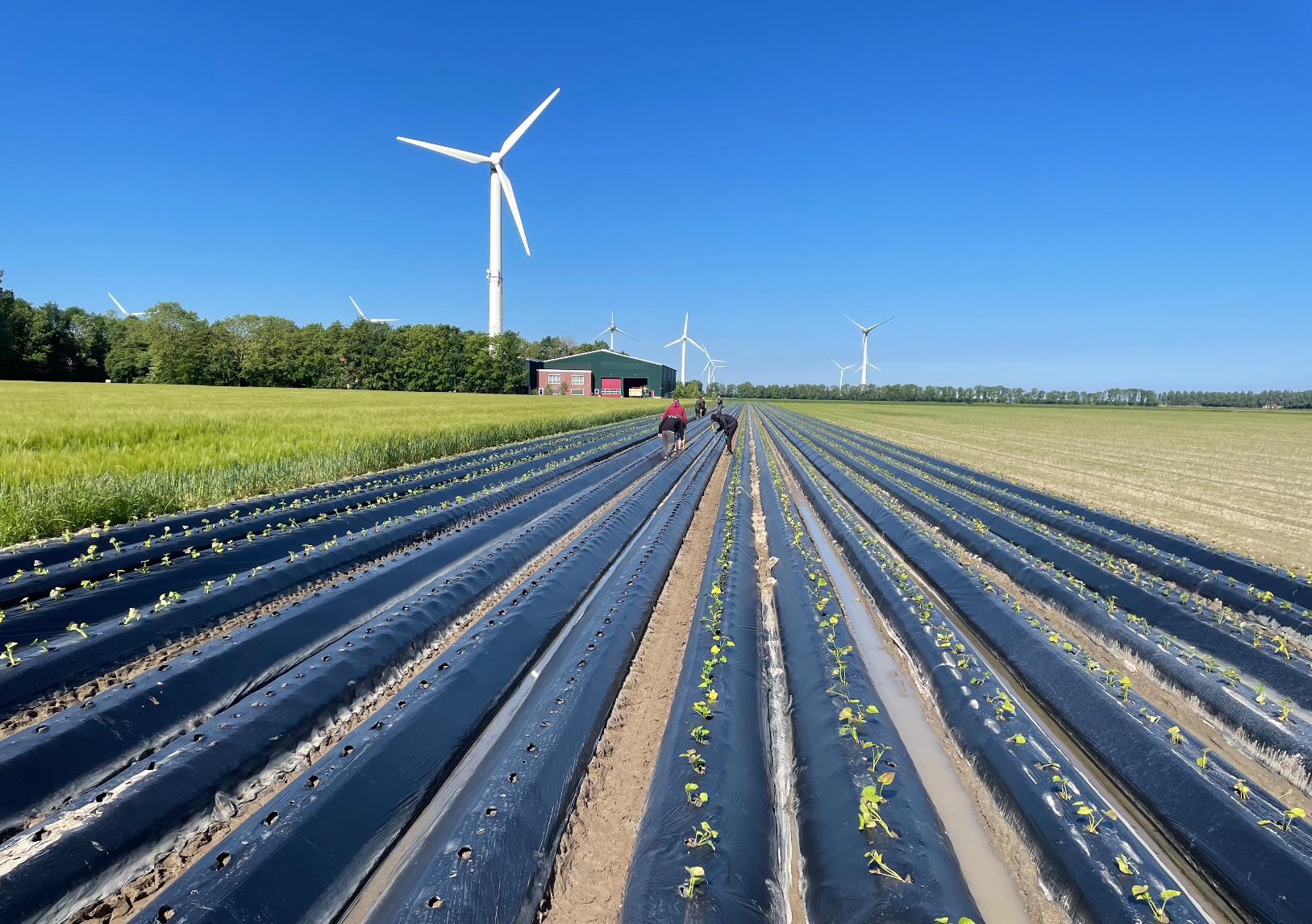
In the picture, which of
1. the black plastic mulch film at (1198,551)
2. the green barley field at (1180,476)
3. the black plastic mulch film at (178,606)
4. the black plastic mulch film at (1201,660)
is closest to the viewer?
the black plastic mulch film at (178,606)

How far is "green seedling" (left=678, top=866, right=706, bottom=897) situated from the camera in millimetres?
2268

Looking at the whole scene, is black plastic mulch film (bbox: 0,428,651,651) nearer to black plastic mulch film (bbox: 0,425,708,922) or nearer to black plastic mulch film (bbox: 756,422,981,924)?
black plastic mulch film (bbox: 0,425,708,922)

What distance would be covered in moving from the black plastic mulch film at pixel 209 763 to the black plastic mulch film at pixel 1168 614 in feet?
21.4

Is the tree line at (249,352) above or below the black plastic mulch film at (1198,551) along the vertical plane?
above

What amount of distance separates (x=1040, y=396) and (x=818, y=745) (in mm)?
180575

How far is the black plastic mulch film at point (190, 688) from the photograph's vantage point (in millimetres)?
2896

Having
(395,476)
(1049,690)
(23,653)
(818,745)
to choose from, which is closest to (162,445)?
(395,476)

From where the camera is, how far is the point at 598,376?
7894 cm

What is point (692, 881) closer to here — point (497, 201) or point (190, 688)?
point (190, 688)

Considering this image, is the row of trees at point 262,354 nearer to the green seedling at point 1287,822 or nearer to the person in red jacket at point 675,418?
the person in red jacket at point 675,418

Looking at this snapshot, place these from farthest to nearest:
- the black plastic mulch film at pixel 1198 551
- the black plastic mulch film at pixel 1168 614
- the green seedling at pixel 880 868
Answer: the black plastic mulch film at pixel 1198 551 → the black plastic mulch film at pixel 1168 614 → the green seedling at pixel 880 868

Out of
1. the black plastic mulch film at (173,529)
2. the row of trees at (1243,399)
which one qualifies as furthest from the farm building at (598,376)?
the row of trees at (1243,399)

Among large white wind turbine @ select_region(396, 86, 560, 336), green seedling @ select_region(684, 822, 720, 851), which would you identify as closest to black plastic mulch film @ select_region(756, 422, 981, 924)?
green seedling @ select_region(684, 822, 720, 851)

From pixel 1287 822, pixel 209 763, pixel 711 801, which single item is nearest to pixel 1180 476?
pixel 1287 822
